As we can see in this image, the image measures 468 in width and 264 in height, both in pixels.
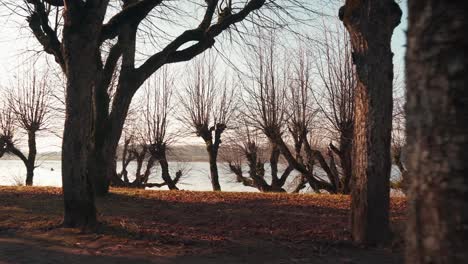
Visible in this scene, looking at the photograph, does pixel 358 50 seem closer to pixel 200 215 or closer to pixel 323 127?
pixel 200 215

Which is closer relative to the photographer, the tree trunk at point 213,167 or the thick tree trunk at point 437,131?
the thick tree trunk at point 437,131

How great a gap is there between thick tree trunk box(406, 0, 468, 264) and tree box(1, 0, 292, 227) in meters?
6.25

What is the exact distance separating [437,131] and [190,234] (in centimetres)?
585

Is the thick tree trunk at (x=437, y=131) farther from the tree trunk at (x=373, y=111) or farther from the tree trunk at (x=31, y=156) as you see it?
the tree trunk at (x=31, y=156)

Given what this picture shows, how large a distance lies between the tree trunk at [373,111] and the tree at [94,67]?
4138 millimetres

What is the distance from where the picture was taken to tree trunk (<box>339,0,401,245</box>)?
21.5ft

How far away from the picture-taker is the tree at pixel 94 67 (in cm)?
763

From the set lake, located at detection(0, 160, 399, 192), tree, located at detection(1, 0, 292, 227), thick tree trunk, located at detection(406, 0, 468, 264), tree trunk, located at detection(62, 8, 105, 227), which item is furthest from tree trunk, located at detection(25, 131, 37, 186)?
thick tree trunk, located at detection(406, 0, 468, 264)

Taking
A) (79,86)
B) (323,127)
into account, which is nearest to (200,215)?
(79,86)

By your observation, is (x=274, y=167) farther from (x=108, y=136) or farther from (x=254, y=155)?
(x=108, y=136)

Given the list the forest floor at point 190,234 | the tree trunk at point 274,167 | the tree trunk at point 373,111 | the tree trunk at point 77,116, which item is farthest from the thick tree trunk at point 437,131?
the tree trunk at point 274,167

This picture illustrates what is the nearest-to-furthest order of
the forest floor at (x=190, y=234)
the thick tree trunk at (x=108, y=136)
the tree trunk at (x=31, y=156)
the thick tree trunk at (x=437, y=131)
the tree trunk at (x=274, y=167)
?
the thick tree trunk at (x=437, y=131), the forest floor at (x=190, y=234), the thick tree trunk at (x=108, y=136), the tree trunk at (x=274, y=167), the tree trunk at (x=31, y=156)

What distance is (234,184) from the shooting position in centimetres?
3353

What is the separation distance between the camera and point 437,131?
216 centimetres
